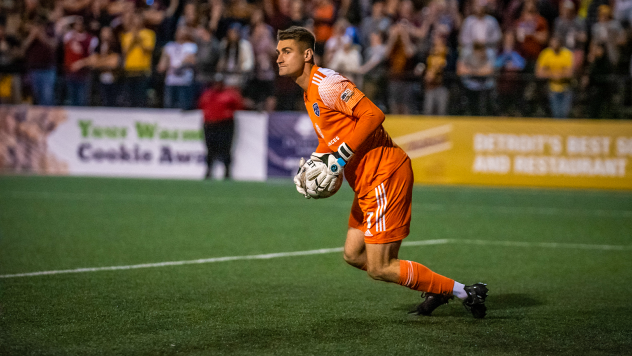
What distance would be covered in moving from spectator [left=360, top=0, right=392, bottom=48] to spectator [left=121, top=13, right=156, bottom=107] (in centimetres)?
479

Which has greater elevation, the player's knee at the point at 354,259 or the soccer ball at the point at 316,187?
the soccer ball at the point at 316,187

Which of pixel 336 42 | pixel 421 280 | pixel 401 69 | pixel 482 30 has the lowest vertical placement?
pixel 421 280

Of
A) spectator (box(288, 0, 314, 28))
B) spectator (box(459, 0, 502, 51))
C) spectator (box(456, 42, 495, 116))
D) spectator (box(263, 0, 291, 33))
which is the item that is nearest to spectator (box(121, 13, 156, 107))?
spectator (box(263, 0, 291, 33))

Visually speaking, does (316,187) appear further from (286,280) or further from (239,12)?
(239,12)

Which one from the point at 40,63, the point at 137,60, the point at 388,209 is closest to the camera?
the point at 388,209

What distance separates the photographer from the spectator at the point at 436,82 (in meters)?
15.6

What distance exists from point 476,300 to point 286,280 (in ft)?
6.48

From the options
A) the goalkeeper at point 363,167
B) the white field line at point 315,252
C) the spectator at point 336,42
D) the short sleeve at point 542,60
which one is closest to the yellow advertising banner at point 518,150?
the short sleeve at point 542,60

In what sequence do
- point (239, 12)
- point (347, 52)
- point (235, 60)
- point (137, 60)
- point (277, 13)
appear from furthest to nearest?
1. point (277, 13)
2. point (239, 12)
3. point (137, 60)
4. point (235, 60)
5. point (347, 52)

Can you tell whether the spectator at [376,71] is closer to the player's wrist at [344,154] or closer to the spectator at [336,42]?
the spectator at [336,42]

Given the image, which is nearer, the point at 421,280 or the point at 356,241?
the point at 421,280

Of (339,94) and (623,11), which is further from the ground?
(623,11)

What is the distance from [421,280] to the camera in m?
5.29

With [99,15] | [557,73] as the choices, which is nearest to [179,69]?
[99,15]
